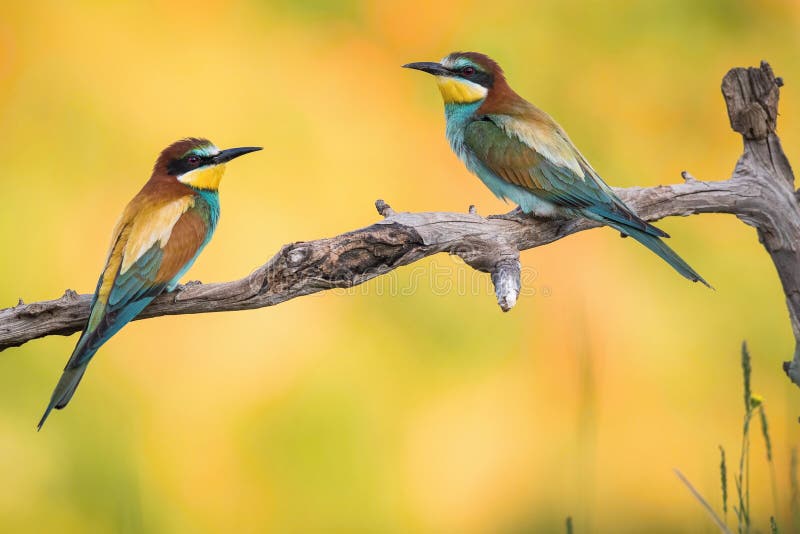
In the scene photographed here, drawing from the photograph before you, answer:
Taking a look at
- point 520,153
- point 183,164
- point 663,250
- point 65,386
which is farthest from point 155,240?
point 663,250

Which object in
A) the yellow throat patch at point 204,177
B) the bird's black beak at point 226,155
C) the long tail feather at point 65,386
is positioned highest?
the bird's black beak at point 226,155

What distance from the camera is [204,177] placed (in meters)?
2.09

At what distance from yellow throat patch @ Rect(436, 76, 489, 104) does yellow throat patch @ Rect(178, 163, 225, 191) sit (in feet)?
2.09

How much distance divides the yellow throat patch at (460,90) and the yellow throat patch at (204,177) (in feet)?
2.09

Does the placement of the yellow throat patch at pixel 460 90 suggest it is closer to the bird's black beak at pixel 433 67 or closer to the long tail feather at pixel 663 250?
the bird's black beak at pixel 433 67

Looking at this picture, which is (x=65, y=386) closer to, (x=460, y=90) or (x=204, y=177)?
(x=204, y=177)

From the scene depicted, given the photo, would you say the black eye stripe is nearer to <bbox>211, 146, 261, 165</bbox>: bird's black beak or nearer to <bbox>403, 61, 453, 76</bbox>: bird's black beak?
<bbox>211, 146, 261, 165</bbox>: bird's black beak

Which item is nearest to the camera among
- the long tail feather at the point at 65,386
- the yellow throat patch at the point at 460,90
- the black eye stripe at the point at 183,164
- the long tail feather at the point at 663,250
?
the long tail feather at the point at 65,386

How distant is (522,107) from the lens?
2.18 meters

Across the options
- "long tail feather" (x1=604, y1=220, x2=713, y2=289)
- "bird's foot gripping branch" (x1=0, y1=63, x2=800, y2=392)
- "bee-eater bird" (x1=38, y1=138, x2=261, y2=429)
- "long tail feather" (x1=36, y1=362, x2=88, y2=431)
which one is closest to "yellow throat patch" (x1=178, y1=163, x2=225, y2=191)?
"bee-eater bird" (x1=38, y1=138, x2=261, y2=429)

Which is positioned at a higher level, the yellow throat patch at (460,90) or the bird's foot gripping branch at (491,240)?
the yellow throat patch at (460,90)

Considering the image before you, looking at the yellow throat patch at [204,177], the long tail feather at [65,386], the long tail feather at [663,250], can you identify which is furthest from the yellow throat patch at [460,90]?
the long tail feather at [65,386]

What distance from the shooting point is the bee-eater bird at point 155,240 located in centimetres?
170

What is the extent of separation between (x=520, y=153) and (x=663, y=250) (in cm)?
42
